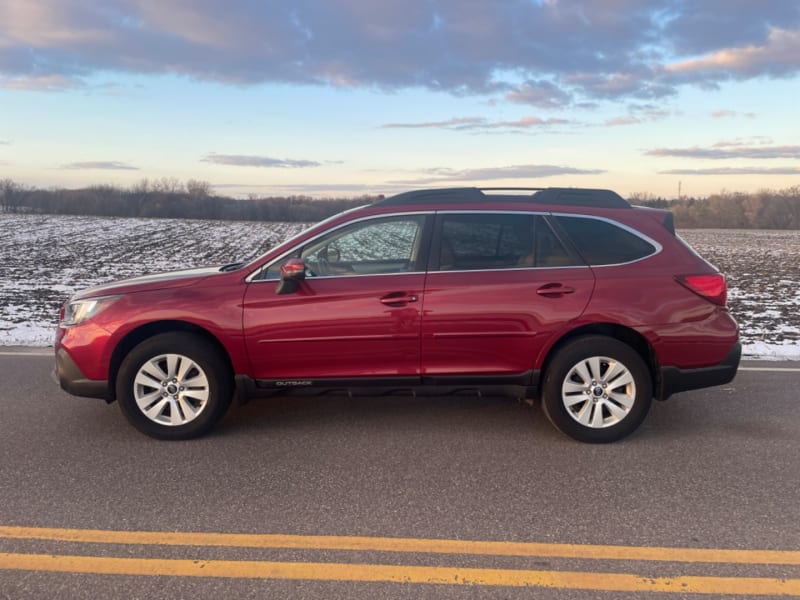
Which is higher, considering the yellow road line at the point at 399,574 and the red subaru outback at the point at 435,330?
the red subaru outback at the point at 435,330

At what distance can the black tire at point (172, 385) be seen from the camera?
15.1 ft

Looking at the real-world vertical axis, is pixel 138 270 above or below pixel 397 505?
above

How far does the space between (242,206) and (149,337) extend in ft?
237

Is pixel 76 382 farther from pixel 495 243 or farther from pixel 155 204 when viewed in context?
pixel 155 204

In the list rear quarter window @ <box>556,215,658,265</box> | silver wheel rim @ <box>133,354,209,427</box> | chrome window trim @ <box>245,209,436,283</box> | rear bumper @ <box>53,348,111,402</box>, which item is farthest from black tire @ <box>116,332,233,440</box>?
rear quarter window @ <box>556,215,658,265</box>

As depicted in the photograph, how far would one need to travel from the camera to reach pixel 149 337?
4707 millimetres

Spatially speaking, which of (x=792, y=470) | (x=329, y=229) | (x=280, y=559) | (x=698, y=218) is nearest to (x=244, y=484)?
(x=280, y=559)

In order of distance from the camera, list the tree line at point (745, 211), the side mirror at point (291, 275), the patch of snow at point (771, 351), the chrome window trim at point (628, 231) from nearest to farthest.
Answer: the side mirror at point (291, 275), the chrome window trim at point (628, 231), the patch of snow at point (771, 351), the tree line at point (745, 211)

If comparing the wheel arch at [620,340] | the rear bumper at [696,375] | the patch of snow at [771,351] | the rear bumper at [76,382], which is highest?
the wheel arch at [620,340]

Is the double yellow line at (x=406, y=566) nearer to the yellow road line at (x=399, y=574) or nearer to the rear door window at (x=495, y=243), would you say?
the yellow road line at (x=399, y=574)

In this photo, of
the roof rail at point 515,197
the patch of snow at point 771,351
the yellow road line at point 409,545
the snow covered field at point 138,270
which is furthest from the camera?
the snow covered field at point 138,270

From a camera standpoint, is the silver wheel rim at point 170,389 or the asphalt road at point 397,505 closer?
the asphalt road at point 397,505

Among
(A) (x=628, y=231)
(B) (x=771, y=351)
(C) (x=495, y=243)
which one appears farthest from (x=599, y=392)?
(B) (x=771, y=351)

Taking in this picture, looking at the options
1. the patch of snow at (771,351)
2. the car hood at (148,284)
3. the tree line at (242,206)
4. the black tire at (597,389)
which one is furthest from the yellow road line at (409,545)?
the tree line at (242,206)
